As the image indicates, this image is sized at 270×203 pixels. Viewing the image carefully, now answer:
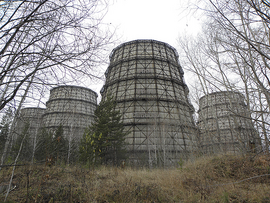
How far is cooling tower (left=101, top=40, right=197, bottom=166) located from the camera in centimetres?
1486

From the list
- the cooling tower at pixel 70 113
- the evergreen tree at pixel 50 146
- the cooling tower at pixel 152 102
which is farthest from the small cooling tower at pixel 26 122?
the cooling tower at pixel 152 102

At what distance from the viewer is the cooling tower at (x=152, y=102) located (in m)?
14.9

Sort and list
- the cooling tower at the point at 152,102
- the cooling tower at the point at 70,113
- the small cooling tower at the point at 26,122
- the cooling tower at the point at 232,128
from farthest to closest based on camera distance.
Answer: the cooling tower at the point at 70,113 < the cooling tower at the point at 152,102 < the cooling tower at the point at 232,128 < the small cooling tower at the point at 26,122

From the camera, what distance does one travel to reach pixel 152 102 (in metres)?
17.3

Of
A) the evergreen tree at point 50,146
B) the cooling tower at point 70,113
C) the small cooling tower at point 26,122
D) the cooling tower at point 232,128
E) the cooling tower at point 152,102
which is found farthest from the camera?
the cooling tower at point 70,113

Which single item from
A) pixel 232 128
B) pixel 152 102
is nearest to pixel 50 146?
pixel 232 128

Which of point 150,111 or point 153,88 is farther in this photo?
point 153,88

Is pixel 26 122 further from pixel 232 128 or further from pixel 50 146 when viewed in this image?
pixel 232 128

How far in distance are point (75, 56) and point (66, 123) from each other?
25.7 m

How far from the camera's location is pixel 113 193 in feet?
13.9

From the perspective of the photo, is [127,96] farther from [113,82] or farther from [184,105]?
[184,105]

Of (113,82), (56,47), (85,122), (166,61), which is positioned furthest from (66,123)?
(56,47)

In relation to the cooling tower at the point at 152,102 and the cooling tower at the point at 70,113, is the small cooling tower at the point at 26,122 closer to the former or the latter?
the cooling tower at the point at 70,113

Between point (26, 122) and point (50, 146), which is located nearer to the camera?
point (26, 122)
